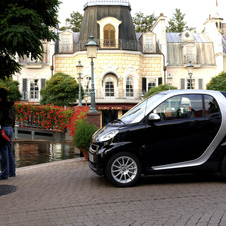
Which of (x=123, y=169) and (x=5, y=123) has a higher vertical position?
(x=5, y=123)

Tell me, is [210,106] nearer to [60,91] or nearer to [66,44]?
[60,91]

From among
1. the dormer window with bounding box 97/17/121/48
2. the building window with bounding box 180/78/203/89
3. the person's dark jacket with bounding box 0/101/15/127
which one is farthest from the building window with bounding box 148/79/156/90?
the person's dark jacket with bounding box 0/101/15/127

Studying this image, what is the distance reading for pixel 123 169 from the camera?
7277 millimetres

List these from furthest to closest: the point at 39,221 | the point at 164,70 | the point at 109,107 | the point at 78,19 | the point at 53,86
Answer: the point at 78,19, the point at 164,70, the point at 109,107, the point at 53,86, the point at 39,221

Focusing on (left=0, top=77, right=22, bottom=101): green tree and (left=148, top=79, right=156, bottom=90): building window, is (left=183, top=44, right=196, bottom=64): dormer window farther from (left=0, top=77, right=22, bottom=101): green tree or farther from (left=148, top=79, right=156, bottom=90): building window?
(left=0, top=77, right=22, bottom=101): green tree

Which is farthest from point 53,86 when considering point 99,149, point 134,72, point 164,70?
point 99,149

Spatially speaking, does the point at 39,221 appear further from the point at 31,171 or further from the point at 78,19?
the point at 78,19

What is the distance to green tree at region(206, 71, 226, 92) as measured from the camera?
3614 centimetres

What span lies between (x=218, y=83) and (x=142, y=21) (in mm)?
21472

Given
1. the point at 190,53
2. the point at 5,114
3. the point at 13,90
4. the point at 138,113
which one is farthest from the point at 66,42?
the point at 138,113

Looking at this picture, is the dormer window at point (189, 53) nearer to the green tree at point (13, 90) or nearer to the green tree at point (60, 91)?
the green tree at point (60, 91)

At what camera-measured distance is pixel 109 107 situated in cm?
3606

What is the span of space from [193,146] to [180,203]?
186 centimetres

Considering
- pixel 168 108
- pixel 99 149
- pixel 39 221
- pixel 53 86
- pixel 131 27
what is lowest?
pixel 39 221
